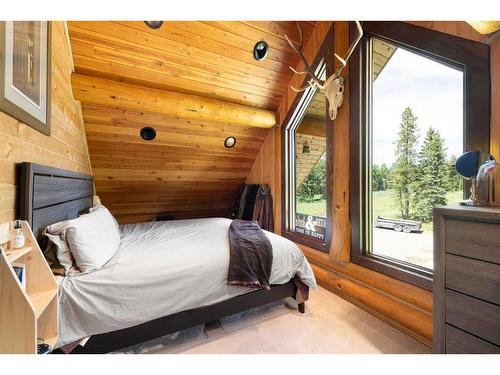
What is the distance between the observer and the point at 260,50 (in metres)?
2.73

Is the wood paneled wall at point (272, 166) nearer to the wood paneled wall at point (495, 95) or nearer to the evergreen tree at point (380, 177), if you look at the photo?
the evergreen tree at point (380, 177)

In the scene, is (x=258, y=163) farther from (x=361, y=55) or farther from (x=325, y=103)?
(x=361, y=55)

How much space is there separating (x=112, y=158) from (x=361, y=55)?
334 cm

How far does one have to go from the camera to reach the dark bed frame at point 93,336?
3.84ft

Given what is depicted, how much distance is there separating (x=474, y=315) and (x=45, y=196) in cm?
242

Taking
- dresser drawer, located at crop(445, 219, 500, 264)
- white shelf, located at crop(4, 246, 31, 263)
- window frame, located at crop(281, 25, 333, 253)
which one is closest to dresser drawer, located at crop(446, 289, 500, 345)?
dresser drawer, located at crop(445, 219, 500, 264)

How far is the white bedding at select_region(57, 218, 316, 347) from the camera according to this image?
4.08 ft

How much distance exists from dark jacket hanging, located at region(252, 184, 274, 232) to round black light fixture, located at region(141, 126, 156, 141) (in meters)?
1.81

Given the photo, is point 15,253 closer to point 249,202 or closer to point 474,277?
point 474,277

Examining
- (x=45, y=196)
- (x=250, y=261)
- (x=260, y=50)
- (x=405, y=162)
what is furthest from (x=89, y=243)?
(x=260, y=50)

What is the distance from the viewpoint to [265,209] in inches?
141

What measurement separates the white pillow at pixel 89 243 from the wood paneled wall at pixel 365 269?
221 centimetres
